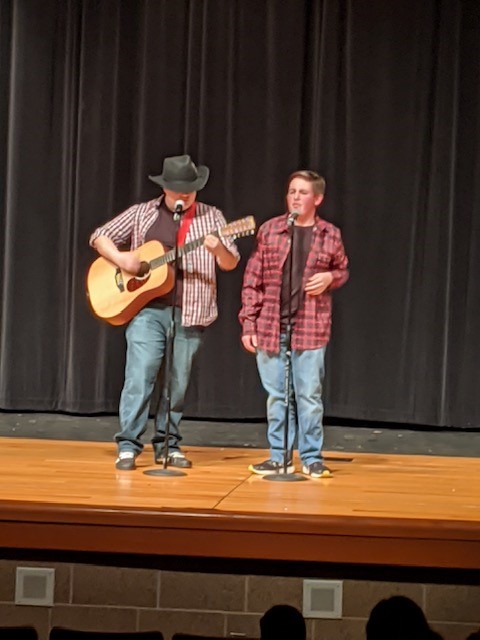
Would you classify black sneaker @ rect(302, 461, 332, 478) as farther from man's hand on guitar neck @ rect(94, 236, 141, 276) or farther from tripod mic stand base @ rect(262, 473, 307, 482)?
man's hand on guitar neck @ rect(94, 236, 141, 276)

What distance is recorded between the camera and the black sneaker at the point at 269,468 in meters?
4.80

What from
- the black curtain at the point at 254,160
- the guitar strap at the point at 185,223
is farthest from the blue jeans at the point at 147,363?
the black curtain at the point at 254,160

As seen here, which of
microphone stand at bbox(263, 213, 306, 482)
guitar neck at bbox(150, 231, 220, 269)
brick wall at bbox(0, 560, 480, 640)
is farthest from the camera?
guitar neck at bbox(150, 231, 220, 269)

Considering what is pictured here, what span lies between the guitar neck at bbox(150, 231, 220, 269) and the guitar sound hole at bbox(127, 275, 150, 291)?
75 mm

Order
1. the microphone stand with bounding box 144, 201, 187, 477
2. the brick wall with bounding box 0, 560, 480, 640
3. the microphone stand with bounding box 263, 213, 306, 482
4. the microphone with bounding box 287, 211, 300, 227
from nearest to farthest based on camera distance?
the brick wall with bounding box 0, 560, 480, 640, the microphone with bounding box 287, 211, 300, 227, the microphone stand with bounding box 144, 201, 187, 477, the microphone stand with bounding box 263, 213, 306, 482

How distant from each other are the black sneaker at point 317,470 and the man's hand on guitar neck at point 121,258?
4.08 ft

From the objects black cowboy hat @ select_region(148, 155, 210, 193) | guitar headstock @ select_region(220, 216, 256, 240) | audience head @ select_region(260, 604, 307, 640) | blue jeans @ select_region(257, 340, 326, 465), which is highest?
black cowboy hat @ select_region(148, 155, 210, 193)

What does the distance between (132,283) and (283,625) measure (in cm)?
275

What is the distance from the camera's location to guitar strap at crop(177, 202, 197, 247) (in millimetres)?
4832

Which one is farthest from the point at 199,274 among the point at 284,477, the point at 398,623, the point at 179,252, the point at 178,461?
the point at 398,623

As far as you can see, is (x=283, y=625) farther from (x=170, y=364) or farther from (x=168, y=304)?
(x=168, y=304)

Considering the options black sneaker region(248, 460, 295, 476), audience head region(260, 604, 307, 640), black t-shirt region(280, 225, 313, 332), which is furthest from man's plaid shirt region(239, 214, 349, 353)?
audience head region(260, 604, 307, 640)

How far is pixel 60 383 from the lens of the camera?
730 centimetres

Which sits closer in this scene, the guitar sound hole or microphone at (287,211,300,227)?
microphone at (287,211,300,227)
